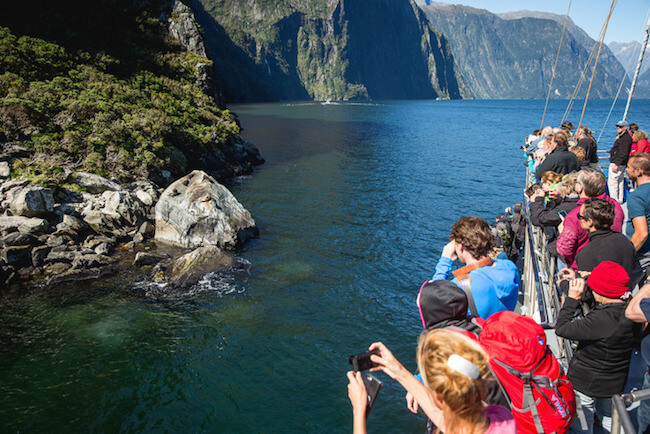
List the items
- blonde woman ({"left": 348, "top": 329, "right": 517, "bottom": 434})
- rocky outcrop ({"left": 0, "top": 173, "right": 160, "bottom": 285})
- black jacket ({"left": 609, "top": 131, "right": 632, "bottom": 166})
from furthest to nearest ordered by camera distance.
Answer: rocky outcrop ({"left": 0, "top": 173, "right": 160, "bottom": 285})
black jacket ({"left": 609, "top": 131, "right": 632, "bottom": 166})
blonde woman ({"left": 348, "top": 329, "right": 517, "bottom": 434})

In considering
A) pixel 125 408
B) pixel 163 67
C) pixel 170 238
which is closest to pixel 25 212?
pixel 170 238

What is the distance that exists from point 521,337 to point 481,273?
99cm

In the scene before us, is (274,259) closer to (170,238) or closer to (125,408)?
(170,238)

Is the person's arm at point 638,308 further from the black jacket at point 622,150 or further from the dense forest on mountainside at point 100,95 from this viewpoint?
the dense forest on mountainside at point 100,95

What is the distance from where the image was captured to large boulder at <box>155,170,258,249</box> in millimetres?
17312

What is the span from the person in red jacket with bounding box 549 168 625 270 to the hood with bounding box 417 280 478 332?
10.8ft

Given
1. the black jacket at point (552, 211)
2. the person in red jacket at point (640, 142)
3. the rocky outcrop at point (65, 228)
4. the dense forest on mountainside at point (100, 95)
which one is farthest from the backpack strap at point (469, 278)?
the dense forest on mountainside at point (100, 95)

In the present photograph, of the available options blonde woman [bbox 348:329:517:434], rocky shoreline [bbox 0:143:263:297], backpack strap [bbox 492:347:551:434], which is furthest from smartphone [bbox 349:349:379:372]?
rocky shoreline [bbox 0:143:263:297]

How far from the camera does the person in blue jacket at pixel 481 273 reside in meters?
3.99

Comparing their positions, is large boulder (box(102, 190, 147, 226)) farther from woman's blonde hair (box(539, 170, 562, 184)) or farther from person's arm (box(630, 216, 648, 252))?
person's arm (box(630, 216, 648, 252))

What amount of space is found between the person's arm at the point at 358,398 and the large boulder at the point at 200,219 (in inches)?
586

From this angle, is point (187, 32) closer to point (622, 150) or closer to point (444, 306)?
point (622, 150)

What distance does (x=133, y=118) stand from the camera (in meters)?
26.1

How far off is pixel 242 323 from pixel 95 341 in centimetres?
404
